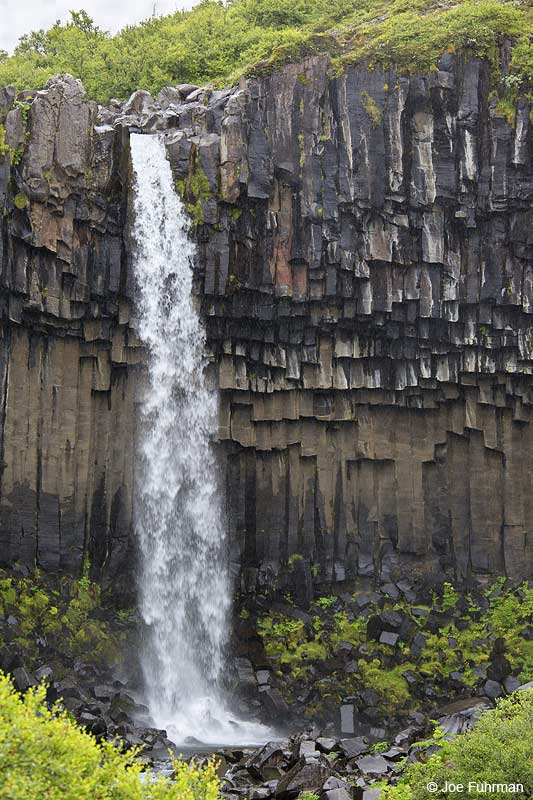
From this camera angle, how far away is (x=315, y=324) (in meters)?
23.6

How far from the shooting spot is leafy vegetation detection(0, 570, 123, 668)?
20469 mm

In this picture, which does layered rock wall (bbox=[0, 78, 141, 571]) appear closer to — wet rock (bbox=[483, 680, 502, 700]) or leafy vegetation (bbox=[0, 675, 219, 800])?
wet rock (bbox=[483, 680, 502, 700])

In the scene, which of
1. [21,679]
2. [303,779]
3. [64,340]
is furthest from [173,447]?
[303,779]

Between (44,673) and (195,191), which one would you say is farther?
(195,191)

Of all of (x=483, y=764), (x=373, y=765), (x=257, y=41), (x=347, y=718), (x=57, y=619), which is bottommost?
(x=347, y=718)

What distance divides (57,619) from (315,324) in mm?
9484

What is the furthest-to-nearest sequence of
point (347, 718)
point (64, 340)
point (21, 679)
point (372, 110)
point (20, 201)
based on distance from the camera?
point (372, 110)
point (64, 340)
point (20, 201)
point (347, 718)
point (21, 679)

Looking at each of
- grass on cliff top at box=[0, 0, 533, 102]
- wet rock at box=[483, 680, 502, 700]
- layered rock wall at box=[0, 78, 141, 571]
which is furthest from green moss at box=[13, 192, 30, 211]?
wet rock at box=[483, 680, 502, 700]

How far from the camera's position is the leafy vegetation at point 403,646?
21.6m

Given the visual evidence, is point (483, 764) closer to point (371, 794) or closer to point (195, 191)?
point (371, 794)

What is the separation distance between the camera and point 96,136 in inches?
908

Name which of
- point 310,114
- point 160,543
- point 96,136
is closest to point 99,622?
point 160,543

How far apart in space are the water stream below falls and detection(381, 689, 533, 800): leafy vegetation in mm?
11007

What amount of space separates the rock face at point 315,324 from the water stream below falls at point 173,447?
46cm
